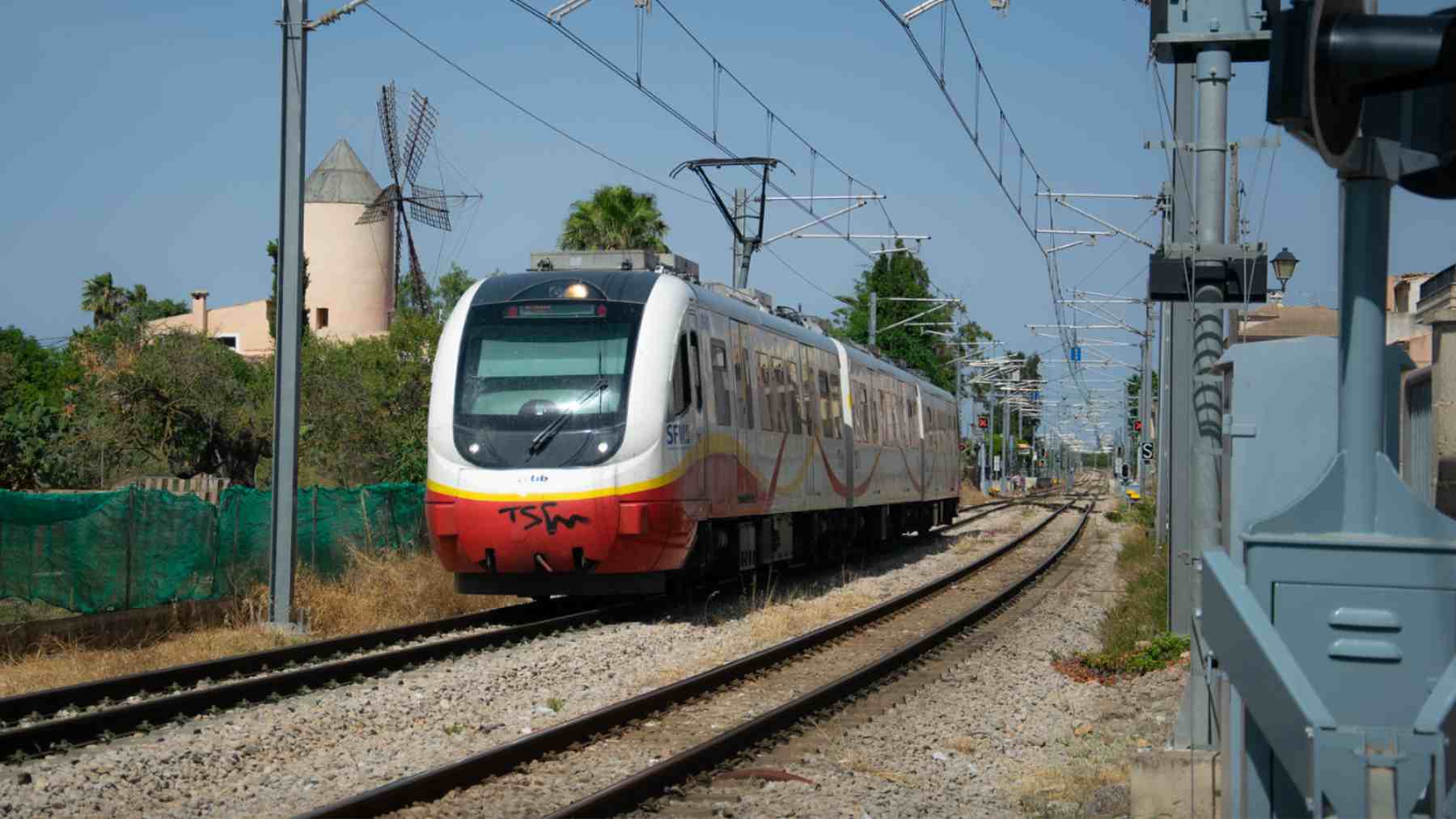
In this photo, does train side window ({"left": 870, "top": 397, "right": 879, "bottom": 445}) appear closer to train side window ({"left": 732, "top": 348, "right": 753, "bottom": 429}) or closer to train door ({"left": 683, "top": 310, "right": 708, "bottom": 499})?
train side window ({"left": 732, "top": 348, "right": 753, "bottom": 429})

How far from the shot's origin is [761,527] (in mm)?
19641

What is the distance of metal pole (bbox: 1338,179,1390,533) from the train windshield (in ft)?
→ 35.1

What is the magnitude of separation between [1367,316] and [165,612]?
13.3 m

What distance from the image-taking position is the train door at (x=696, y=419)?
15.7 meters

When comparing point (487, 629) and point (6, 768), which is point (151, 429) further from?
point (6, 768)

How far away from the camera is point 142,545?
15.2 meters

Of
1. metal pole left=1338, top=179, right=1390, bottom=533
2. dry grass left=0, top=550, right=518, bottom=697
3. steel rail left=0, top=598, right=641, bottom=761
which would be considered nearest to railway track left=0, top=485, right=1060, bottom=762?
steel rail left=0, top=598, right=641, bottom=761

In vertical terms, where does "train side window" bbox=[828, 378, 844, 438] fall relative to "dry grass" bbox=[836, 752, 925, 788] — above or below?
above

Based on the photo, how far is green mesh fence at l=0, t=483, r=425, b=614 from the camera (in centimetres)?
1421

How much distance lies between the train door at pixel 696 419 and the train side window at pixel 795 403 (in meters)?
4.26

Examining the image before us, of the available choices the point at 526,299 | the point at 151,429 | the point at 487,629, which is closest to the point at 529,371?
the point at 526,299

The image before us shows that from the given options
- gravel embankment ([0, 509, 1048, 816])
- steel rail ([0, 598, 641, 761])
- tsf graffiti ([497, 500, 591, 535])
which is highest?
tsf graffiti ([497, 500, 591, 535])

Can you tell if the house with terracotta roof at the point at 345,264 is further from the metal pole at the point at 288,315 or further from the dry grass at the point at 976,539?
the metal pole at the point at 288,315

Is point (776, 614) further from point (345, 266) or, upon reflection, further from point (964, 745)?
point (345, 266)
